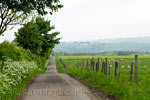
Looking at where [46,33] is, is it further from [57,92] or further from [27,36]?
[57,92]

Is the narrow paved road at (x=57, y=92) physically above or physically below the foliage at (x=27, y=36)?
below

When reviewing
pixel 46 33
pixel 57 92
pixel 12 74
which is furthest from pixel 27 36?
pixel 57 92

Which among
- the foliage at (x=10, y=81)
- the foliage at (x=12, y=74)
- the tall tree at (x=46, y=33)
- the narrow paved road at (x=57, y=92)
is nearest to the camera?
the foliage at (x=10, y=81)

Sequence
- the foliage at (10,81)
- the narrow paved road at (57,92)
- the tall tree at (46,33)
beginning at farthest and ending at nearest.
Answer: the tall tree at (46,33) < the narrow paved road at (57,92) < the foliage at (10,81)

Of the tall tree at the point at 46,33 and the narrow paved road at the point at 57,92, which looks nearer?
the narrow paved road at the point at 57,92

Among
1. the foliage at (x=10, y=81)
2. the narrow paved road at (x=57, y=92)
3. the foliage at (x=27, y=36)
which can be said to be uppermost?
the foliage at (x=27, y=36)

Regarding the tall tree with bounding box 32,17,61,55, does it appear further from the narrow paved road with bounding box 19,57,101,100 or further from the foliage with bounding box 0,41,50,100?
the narrow paved road with bounding box 19,57,101,100

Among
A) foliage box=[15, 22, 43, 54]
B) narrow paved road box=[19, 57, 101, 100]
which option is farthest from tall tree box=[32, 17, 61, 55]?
narrow paved road box=[19, 57, 101, 100]

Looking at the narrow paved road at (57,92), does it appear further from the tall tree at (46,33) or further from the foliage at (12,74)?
the tall tree at (46,33)

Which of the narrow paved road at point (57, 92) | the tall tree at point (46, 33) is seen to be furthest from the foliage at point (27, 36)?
the narrow paved road at point (57, 92)

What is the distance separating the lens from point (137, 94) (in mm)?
12188

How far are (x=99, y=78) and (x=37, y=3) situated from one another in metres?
7.74

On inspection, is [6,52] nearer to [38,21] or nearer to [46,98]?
[46,98]

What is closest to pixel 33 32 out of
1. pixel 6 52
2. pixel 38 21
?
pixel 38 21
